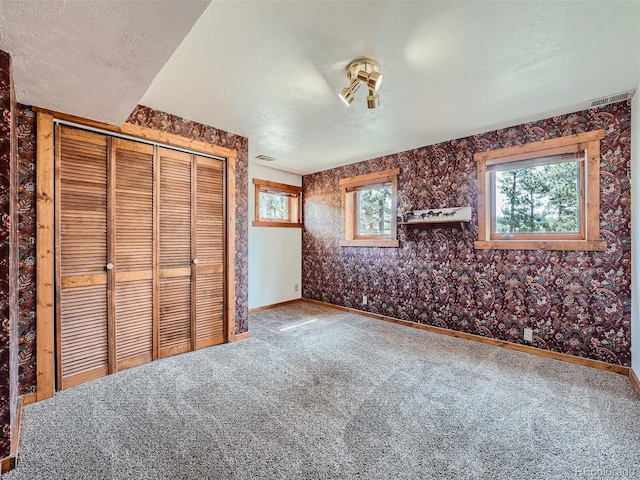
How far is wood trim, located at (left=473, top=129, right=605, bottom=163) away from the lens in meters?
2.64

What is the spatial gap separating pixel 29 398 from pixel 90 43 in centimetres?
240

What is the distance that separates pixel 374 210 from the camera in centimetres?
449

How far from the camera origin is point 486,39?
1715mm

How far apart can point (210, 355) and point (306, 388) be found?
46.4 inches

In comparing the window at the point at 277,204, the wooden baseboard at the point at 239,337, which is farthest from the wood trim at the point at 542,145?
the wooden baseboard at the point at 239,337

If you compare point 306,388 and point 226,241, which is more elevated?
point 226,241

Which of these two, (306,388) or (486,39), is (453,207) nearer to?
(486,39)

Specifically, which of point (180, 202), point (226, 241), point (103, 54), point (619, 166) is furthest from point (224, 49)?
point (619, 166)

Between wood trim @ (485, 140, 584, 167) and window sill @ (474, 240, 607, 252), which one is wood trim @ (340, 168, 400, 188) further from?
window sill @ (474, 240, 607, 252)

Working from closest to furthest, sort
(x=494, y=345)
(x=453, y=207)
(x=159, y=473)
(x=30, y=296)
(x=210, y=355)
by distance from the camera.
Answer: (x=159, y=473) → (x=30, y=296) → (x=210, y=355) → (x=494, y=345) → (x=453, y=207)

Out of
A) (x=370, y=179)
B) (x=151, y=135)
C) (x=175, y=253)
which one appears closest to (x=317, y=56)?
(x=151, y=135)

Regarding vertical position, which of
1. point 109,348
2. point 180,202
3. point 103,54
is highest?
point 103,54

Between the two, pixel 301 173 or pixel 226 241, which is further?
pixel 301 173

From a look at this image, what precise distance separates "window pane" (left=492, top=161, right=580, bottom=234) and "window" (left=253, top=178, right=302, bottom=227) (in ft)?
10.4
